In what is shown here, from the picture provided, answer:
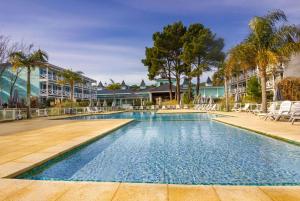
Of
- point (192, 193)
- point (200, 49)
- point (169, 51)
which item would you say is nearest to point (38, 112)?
point (169, 51)

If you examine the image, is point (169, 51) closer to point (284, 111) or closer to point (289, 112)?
point (284, 111)

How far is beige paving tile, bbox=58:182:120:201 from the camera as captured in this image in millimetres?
2829

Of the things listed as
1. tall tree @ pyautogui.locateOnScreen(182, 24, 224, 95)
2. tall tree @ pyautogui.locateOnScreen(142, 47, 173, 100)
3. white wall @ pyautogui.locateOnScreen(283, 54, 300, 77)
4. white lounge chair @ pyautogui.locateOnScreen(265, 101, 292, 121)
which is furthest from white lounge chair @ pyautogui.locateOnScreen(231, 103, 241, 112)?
tall tree @ pyautogui.locateOnScreen(142, 47, 173, 100)

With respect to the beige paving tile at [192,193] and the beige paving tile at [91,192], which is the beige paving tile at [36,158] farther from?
the beige paving tile at [192,193]

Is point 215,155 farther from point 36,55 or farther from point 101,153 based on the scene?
point 36,55

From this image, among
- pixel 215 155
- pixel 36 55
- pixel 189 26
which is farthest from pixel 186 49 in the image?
pixel 215 155

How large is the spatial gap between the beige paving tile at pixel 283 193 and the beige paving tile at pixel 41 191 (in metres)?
2.47

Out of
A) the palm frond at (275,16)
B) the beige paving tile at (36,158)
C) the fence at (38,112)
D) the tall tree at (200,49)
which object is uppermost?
the tall tree at (200,49)

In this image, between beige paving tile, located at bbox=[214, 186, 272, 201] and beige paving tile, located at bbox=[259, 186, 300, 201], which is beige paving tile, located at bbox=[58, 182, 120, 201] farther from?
beige paving tile, located at bbox=[259, 186, 300, 201]

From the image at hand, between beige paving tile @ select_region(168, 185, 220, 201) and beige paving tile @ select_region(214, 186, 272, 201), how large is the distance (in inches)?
3.5

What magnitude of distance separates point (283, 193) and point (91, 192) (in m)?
2.31

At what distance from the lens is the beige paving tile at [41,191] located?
284cm

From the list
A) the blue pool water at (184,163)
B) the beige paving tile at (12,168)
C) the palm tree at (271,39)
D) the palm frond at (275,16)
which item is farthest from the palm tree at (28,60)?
the palm frond at (275,16)

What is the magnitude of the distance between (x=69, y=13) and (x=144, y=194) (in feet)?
48.5
